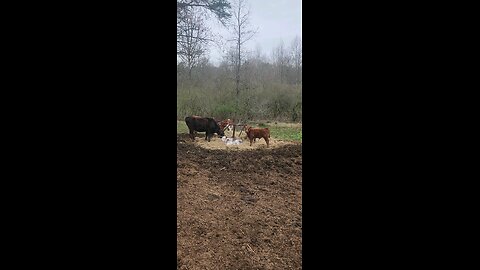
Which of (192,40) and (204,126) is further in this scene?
(204,126)

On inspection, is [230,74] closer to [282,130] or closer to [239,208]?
[282,130]

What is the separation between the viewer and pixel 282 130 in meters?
2.77

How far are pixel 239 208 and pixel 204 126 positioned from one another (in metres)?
0.88

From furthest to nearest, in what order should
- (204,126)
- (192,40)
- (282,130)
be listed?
(204,126)
(282,130)
(192,40)

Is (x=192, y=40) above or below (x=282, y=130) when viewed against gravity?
above

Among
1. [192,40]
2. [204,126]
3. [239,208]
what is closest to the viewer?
[239,208]

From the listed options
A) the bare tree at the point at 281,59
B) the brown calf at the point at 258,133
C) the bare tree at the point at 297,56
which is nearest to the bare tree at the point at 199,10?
the bare tree at the point at 281,59

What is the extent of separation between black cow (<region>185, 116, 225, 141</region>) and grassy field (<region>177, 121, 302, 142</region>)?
0.07m

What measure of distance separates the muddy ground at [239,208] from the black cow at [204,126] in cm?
13

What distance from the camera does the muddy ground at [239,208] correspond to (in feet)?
5.70

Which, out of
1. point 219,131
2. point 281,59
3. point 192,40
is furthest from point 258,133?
point 192,40

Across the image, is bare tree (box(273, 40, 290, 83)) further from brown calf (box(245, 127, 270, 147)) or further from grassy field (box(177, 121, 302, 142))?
brown calf (box(245, 127, 270, 147))
